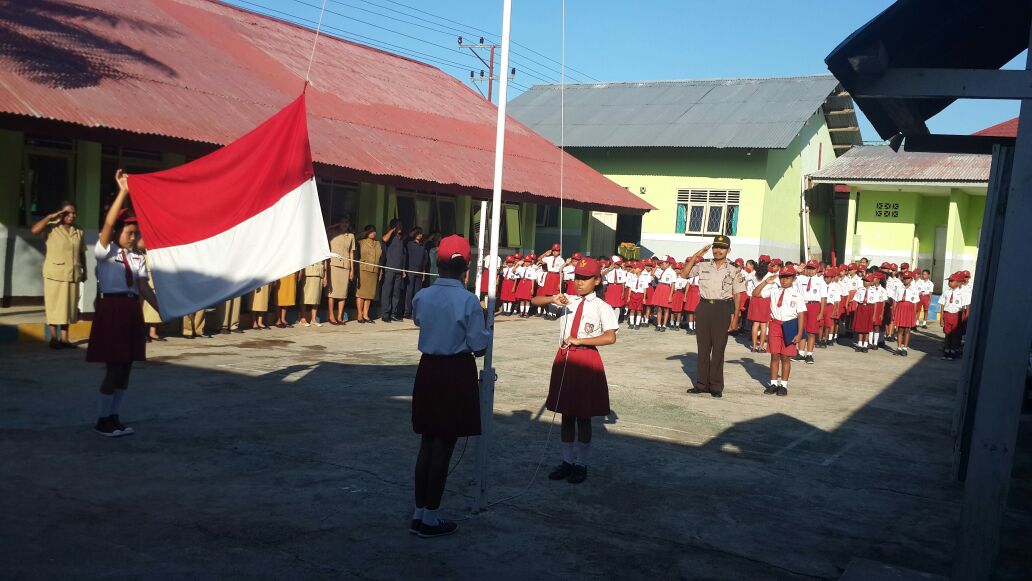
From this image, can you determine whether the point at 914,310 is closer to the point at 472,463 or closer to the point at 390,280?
the point at 390,280

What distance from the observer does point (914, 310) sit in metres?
18.9

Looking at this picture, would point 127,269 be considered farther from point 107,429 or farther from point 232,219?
point 107,429

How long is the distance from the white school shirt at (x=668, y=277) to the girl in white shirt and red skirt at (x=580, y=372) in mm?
13597

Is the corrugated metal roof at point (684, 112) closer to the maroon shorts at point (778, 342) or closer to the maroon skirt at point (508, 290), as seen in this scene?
the maroon skirt at point (508, 290)

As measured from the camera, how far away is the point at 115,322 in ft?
24.0

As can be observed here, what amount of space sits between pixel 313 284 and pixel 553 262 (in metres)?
7.26

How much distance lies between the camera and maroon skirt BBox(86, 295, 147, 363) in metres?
7.23

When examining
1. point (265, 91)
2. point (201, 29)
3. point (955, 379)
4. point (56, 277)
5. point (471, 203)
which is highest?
point (201, 29)

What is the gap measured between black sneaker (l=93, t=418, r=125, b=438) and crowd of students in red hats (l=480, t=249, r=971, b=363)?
9930 mm

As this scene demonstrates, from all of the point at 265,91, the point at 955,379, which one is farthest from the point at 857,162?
the point at 265,91

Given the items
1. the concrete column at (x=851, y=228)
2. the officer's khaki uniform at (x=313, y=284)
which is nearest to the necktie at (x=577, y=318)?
the officer's khaki uniform at (x=313, y=284)

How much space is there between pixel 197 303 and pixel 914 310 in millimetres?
16239

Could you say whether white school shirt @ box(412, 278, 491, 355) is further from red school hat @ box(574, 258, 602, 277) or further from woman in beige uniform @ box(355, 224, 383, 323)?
woman in beige uniform @ box(355, 224, 383, 323)

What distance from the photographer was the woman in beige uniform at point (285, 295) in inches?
608
